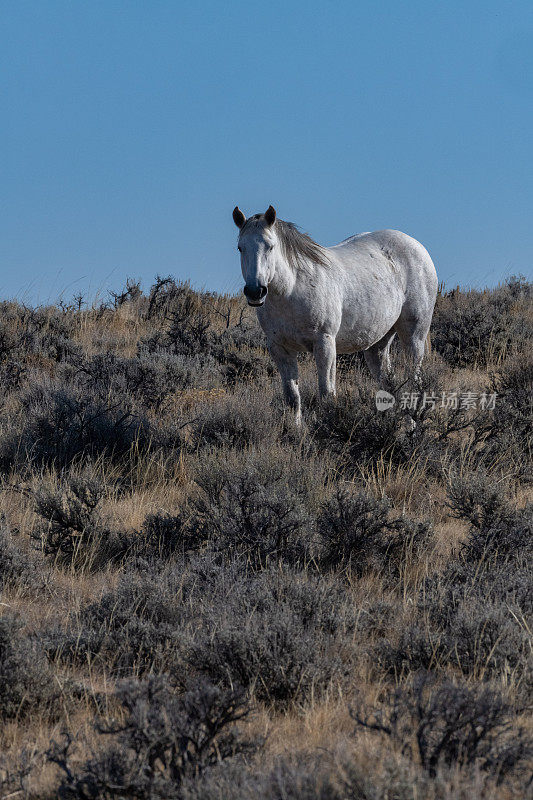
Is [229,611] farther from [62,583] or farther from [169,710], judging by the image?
[62,583]

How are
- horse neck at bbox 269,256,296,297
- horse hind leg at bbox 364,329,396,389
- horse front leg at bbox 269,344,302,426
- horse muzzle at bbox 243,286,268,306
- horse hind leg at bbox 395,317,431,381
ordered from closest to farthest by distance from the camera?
1. horse muzzle at bbox 243,286,268,306
2. horse neck at bbox 269,256,296,297
3. horse front leg at bbox 269,344,302,426
4. horse hind leg at bbox 395,317,431,381
5. horse hind leg at bbox 364,329,396,389

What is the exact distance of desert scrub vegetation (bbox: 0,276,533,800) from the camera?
2.42 meters

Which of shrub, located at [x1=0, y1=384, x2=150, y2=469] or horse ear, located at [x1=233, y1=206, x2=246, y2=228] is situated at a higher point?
horse ear, located at [x1=233, y1=206, x2=246, y2=228]

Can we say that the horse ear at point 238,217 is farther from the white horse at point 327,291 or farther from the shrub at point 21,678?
the shrub at point 21,678

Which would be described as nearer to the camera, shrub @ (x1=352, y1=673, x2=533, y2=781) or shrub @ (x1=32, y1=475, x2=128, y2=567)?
shrub @ (x1=352, y1=673, x2=533, y2=781)

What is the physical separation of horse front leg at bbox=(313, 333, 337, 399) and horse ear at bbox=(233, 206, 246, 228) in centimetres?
135

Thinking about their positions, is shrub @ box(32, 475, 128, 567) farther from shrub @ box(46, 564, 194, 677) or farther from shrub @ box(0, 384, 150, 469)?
shrub @ box(0, 384, 150, 469)

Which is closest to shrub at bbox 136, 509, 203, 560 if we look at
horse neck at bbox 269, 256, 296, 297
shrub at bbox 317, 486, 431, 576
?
shrub at bbox 317, 486, 431, 576

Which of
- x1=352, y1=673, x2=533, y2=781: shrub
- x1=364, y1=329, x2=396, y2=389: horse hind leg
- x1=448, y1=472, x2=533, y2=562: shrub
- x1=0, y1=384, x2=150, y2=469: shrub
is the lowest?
x1=352, y1=673, x2=533, y2=781: shrub

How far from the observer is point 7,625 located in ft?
10.9

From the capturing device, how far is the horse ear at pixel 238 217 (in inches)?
257

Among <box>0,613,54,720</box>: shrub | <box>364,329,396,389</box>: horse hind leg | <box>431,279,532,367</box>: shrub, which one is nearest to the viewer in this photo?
<box>0,613,54,720</box>: shrub

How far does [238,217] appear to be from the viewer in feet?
21.5

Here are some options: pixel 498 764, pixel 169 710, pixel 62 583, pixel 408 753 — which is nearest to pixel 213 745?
pixel 169 710
